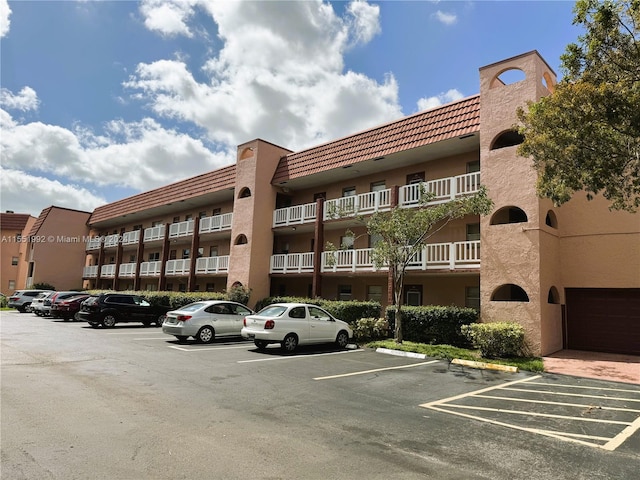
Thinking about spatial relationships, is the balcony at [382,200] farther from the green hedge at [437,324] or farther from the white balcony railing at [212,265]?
the white balcony railing at [212,265]

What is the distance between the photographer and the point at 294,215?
956 inches

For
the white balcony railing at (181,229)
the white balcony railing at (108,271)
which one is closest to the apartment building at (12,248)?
the white balcony railing at (108,271)

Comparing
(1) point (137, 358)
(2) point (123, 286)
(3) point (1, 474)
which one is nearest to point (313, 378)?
(1) point (137, 358)

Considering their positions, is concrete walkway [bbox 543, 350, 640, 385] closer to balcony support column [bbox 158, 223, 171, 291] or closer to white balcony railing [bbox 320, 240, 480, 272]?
white balcony railing [bbox 320, 240, 480, 272]

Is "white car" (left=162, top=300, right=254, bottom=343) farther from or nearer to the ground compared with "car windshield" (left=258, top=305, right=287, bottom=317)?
nearer to the ground

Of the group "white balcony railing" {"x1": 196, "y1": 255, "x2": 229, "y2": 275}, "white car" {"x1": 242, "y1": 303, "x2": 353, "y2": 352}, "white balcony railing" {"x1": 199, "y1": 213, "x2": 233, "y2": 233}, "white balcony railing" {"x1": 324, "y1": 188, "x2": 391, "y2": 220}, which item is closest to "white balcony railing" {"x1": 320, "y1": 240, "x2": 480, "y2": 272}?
"white balcony railing" {"x1": 324, "y1": 188, "x2": 391, "y2": 220}

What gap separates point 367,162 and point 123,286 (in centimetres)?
3067

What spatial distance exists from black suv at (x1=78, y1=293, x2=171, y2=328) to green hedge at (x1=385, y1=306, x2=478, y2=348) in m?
13.2

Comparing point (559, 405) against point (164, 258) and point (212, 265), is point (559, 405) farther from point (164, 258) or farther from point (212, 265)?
point (164, 258)

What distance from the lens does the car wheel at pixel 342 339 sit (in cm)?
1518

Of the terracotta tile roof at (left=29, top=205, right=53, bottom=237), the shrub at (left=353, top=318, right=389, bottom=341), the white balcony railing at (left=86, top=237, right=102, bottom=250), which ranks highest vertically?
the terracotta tile roof at (left=29, top=205, right=53, bottom=237)

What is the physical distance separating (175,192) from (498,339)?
2638 cm

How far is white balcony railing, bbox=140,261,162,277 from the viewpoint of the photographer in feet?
110

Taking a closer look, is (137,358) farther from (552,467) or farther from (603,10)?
→ (603,10)
